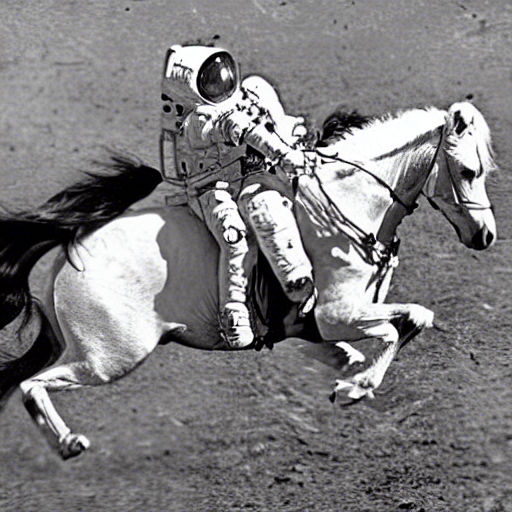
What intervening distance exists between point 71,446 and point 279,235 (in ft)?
3.97

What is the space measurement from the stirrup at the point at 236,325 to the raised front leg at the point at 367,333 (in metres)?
0.30

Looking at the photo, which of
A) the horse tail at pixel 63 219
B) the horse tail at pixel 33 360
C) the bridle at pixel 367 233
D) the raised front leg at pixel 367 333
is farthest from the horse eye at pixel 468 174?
the horse tail at pixel 33 360

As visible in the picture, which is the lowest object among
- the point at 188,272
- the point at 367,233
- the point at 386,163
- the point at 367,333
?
the point at 367,333

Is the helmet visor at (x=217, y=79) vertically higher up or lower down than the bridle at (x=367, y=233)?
higher up

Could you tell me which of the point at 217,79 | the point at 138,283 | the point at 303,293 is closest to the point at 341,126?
the point at 217,79

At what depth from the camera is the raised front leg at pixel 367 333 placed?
536 cm

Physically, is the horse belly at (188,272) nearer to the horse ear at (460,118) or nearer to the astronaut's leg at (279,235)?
the astronaut's leg at (279,235)

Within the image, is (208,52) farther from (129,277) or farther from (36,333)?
(36,333)

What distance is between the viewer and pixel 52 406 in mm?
5270

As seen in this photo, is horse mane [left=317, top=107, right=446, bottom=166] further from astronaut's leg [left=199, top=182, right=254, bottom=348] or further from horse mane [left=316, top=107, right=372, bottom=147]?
astronaut's leg [left=199, top=182, right=254, bottom=348]

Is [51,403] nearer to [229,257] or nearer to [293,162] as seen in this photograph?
[229,257]

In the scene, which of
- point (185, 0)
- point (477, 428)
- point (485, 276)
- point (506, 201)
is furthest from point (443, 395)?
point (185, 0)

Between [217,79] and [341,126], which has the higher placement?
[217,79]

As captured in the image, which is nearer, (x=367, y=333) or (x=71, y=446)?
(x=71, y=446)
